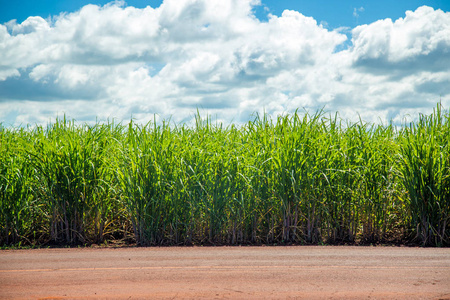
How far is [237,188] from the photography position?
310 inches

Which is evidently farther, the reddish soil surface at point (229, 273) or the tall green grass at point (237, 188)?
the tall green grass at point (237, 188)

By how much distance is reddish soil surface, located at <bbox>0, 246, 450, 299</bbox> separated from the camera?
15.7 feet

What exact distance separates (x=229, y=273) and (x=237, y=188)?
2463 millimetres

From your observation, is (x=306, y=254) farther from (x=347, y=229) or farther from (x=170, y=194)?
(x=170, y=194)

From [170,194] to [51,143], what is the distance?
262 cm

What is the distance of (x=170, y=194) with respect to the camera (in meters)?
7.72

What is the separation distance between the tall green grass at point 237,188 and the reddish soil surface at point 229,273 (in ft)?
2.05

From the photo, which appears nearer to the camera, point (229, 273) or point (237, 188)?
point (229, 273)

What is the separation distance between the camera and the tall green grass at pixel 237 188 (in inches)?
307

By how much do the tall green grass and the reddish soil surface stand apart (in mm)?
626

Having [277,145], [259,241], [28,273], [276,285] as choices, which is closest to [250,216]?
[259,241]

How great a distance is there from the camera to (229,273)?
557 centimetres

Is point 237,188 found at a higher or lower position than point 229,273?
higher

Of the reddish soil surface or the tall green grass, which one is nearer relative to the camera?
the reddish soil surface
